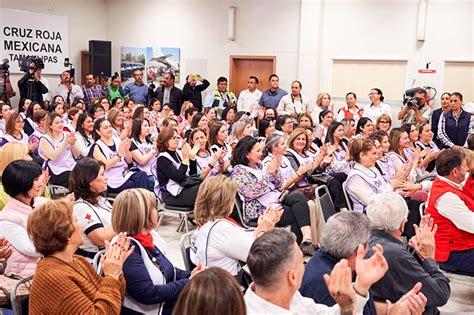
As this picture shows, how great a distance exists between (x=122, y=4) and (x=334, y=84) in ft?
19.1

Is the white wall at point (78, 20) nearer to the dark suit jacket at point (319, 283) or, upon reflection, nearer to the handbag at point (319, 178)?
the handbag at point (319, 178)

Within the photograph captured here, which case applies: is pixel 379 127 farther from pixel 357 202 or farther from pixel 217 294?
pixel 217 294

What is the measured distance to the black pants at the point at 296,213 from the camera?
4547 mm

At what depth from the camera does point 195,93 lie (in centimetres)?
1124

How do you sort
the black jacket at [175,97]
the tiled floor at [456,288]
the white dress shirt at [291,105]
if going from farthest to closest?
the black jacket at [175,97], the white dress shirt at [291,105], the tiled floor at [456,288]

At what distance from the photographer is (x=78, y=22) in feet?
42.3

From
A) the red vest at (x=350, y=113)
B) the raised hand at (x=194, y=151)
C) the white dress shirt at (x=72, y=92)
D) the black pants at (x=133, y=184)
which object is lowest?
the black pants at (x=133, y=184)

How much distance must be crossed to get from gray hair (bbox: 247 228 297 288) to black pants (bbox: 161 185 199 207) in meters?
2.92

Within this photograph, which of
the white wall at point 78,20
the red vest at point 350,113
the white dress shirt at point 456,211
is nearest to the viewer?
the white dress shirt at point 456,211

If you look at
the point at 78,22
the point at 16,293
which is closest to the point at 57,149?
the point at 16,293

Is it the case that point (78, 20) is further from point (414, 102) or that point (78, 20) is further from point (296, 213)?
point (296, 213)

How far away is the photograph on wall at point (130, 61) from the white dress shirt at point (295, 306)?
11.3 meters

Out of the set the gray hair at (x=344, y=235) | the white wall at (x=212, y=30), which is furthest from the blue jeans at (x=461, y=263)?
the white wall at (x=212, y=30)

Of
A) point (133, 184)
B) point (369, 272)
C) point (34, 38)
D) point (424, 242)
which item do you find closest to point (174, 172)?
point (133, 184)
